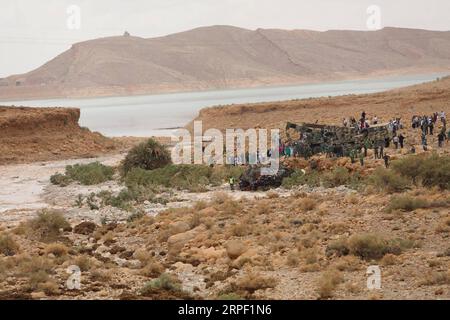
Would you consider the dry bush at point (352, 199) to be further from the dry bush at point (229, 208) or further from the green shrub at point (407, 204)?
the dry bush at point (229, 208)

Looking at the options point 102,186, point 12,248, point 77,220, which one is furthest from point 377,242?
point 102,186

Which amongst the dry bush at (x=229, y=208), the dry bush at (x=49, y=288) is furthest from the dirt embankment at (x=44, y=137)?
the dry bush at (x=49, y=288)

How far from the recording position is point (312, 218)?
1989 cm

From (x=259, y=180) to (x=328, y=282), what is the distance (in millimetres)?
15880

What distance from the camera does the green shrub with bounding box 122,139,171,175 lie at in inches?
1467

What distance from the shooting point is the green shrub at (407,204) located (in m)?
19.1

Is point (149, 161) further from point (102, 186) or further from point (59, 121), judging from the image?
point (59, 121)

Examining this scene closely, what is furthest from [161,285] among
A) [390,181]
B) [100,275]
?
[390,181]

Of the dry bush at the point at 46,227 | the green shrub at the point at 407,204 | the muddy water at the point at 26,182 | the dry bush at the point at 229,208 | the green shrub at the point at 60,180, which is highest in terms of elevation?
the green shrub at the point at 407,204

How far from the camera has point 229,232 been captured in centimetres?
1895

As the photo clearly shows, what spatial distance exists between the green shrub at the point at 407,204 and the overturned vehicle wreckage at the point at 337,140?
35.1ft

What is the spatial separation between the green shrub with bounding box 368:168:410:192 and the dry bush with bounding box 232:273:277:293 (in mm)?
9797

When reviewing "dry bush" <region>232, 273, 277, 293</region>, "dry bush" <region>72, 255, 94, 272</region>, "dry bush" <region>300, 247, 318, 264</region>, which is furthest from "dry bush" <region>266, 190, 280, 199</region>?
"dry bush" <region>232, 273, 277, 293</region>

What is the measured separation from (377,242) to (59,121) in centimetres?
4450
